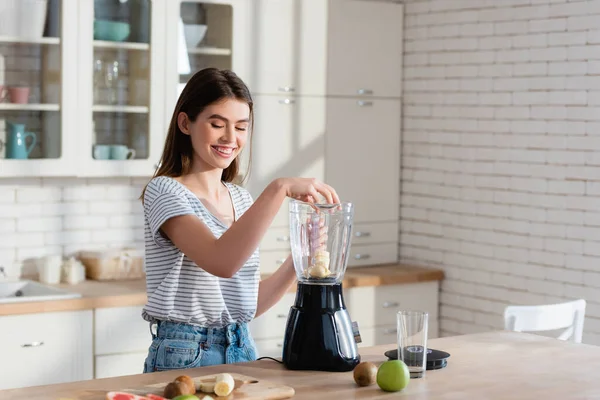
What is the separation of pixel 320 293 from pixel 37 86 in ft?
7.16

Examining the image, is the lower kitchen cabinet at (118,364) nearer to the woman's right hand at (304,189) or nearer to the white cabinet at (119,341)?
the white cabinet at (119,341)

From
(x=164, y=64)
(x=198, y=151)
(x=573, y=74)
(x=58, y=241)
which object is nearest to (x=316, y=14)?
(x=164, y=64)

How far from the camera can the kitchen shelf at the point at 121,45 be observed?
4.39m

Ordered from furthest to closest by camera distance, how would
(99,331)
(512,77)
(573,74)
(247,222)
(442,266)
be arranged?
(442,266) → (512,77) → (573,74) → (99,331) → (247,222)

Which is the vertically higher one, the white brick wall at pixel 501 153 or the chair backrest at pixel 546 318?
the white brick wall at pixel 501 153

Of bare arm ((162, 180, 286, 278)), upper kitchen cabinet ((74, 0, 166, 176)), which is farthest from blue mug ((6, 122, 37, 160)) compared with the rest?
bare arm ((162, 180, 286, 278))

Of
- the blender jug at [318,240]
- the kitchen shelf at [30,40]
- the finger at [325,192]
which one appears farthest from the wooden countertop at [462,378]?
the kitchen shelf at [30,40]

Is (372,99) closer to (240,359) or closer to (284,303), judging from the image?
(284,303)

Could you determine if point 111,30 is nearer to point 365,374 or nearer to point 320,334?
point 320,334

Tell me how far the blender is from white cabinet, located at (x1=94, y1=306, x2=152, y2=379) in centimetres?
172

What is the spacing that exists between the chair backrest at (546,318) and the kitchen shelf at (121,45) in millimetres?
2052

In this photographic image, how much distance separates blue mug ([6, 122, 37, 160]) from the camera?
13.7 ft

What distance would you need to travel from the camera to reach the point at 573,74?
4.42m

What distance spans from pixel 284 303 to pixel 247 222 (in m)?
2.27
